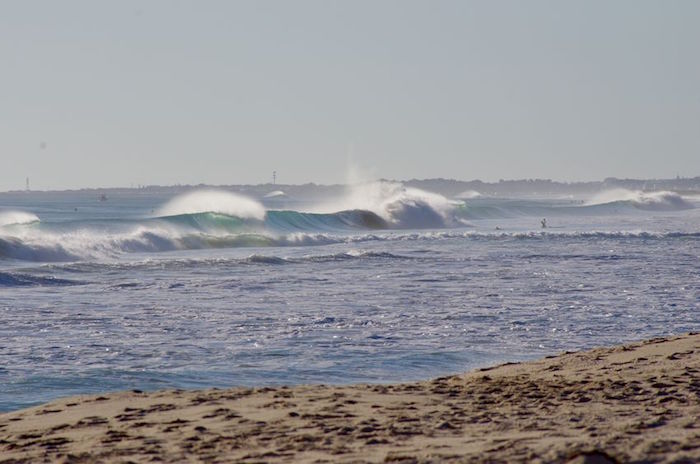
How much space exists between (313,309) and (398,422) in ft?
30.6

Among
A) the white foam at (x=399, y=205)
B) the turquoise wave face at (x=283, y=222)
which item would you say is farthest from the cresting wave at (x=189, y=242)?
the white foam at (x=399, y=205)

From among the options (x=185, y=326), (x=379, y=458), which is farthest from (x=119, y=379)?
(x=379, y=458)

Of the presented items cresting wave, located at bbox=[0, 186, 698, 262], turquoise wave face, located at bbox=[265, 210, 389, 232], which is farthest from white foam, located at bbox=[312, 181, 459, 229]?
turquoise wave face, located at bbox=[265, 210, 389, 232]

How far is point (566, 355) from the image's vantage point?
10.9 m

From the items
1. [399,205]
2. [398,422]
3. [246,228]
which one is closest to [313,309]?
[398,422]

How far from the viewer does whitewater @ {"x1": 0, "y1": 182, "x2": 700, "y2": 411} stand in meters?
11.0

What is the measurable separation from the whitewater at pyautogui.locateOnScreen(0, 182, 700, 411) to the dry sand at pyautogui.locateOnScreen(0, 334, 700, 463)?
1763 mm

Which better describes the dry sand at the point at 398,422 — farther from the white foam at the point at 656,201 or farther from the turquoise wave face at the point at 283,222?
the white foam at the point at 656,201

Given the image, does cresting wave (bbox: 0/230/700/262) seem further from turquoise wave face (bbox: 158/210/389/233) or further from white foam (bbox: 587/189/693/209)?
white foam (bbox: 587/189/693/209)

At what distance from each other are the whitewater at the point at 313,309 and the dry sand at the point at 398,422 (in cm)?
176

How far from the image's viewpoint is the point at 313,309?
53.1 feet

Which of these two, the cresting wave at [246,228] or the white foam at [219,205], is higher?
the white foam at [219,205]

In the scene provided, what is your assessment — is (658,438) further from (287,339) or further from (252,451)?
(287,339)

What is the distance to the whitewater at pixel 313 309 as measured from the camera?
36.2 feet
